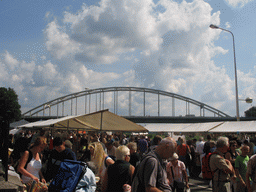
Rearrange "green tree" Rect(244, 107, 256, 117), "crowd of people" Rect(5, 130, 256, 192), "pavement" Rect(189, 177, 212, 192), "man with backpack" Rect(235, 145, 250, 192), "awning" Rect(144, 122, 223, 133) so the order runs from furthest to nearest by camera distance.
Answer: "green tree" Rect(244, 107, 256, 117), "awning" Rect(144, 122, 223, 133), "pavement" Rect(189, 177, 212, 192), "man with backpack" Rect(235, 145, 250, 192), "crowd of people" Rect(5, 130, 256, 192)

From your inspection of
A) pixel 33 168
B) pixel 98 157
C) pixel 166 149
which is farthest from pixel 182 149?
pixel 166 149

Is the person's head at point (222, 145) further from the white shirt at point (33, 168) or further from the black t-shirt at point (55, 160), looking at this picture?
the white shirt at point (33, 168)

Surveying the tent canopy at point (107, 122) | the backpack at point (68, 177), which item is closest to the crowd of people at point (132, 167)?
the backpack at point (68, 177)

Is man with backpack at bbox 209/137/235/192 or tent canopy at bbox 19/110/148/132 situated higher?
tent canopy at bbox 19/110/148/132

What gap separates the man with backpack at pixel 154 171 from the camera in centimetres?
311

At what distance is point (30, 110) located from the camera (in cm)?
10719

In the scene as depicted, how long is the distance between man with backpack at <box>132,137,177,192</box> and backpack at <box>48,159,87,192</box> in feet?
2.65

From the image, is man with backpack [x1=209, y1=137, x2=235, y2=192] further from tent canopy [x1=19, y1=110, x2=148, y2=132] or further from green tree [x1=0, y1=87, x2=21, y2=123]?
green tree [x1=0, y1=87, x2=21, y2=123]

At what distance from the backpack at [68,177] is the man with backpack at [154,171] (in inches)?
31.8

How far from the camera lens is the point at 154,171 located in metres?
3.15

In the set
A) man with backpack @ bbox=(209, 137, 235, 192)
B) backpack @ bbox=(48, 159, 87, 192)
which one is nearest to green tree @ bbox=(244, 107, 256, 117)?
man with backpack @ bbox=(209, 137, 235, 192)

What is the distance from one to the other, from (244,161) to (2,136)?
5554 mm

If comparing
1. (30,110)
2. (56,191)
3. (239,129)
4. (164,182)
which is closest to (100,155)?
(56,191)

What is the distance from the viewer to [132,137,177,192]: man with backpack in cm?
311
